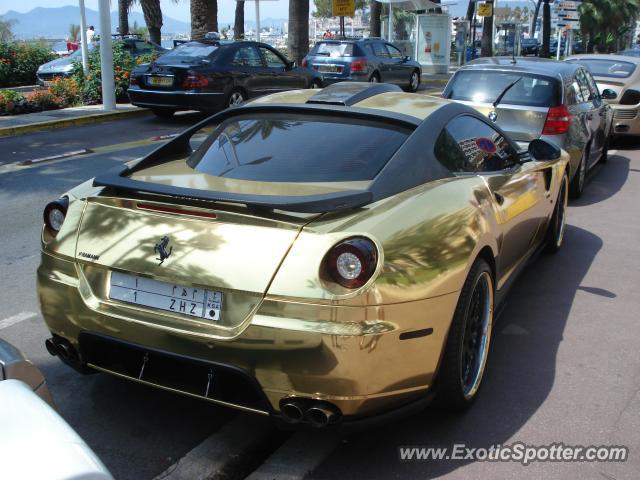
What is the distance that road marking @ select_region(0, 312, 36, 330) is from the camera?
4.61 m

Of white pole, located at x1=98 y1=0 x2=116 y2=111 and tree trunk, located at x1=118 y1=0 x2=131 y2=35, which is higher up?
tree trunk, located at x1=118 y1=0 x2=131 y2=35

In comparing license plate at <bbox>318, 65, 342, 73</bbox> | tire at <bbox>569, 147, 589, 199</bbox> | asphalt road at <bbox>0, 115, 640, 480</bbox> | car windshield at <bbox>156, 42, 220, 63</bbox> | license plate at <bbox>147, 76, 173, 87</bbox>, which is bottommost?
asphalt road at <bbox>0, 115, 640, 480</bbox>

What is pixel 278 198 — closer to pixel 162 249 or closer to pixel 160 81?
pixel 162 249

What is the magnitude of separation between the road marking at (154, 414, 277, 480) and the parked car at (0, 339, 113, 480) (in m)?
1.11

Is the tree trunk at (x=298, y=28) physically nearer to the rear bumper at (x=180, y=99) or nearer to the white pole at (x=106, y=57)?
the white pole at (x=106, y=57)

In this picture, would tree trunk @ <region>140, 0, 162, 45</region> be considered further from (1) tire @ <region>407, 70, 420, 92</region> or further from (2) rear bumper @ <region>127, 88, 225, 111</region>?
(2) rear bumper @ <region>127, 88, 225, 111</region>

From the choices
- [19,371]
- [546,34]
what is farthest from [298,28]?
[546,34]

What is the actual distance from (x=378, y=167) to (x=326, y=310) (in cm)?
103

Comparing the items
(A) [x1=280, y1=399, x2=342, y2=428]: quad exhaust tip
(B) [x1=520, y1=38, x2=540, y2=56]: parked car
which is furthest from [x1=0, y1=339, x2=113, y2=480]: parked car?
(B) [x1=520, y1=38, x2=540, y2=56]: parked car

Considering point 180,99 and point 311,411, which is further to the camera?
point 180,99

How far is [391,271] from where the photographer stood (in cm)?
291

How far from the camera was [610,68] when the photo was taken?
1394 cm

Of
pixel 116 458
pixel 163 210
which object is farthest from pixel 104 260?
pixel 116 458

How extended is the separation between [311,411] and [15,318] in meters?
2.64
